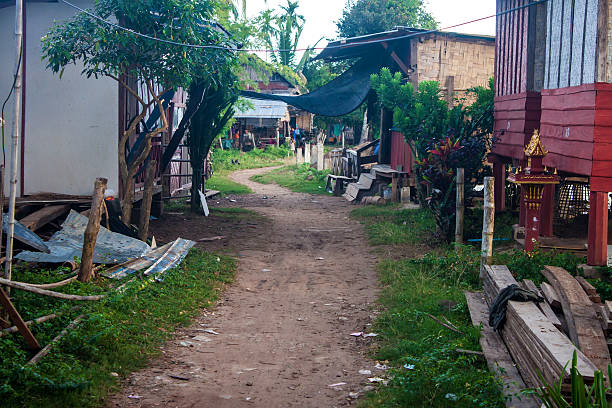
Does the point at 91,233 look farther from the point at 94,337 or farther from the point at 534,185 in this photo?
the point at 534,185

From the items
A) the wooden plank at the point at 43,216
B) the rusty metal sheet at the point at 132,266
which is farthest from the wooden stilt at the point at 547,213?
the wooden plank at the point at 43,216

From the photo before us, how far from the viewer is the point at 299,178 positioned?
2397 centimetres

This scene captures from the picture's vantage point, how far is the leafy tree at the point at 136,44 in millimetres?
9727

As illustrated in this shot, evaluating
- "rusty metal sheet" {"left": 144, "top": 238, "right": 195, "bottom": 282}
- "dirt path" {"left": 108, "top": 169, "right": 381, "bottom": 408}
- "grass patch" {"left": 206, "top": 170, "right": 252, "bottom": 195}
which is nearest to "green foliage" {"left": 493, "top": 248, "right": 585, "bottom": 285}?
"dirt path" {"left": 108, "top": 169, "right": 381, "bottom": 408}

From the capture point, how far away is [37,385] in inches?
171

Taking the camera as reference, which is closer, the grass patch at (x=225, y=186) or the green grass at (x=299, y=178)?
the grass patch at (x=225, y=186)

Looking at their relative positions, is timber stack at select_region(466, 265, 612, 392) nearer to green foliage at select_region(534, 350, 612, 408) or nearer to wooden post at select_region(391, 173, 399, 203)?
green foliage at select_region(534, 350, 612, 408)

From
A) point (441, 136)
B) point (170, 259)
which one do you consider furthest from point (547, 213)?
point (170, 259)

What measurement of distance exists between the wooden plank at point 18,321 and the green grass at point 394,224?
23.9 feet

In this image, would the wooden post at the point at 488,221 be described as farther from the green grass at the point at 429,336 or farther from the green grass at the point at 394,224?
the green grass at the point at 394,224

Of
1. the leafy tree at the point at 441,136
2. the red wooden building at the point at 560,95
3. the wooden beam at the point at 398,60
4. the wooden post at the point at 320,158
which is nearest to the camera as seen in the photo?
the red wooden building at the point at 560,95

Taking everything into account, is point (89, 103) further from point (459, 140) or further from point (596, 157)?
point (596, 157)

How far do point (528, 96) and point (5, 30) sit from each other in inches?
350

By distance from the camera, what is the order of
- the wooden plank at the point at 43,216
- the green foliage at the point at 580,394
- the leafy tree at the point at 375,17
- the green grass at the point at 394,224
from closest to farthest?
the green foliage at the point at 580,394
the wooden plank at the point at 43,216
the green grass at the point at 394,224
the leafy tree at the point at 375,17
